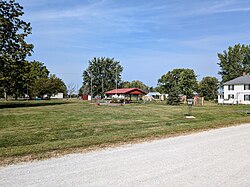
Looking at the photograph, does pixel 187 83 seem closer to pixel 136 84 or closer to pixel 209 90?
pixel 209 90

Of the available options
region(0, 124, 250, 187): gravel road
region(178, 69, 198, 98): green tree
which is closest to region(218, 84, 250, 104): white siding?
region(178, 69, 198, 98): green tree

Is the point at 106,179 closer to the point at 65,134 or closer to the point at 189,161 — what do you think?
the point at 189,161

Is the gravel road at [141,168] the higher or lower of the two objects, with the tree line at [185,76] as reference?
lower

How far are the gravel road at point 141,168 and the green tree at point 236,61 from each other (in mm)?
72513

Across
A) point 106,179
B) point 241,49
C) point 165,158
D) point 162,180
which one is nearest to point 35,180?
point 106,179

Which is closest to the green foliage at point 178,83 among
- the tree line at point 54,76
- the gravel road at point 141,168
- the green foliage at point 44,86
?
the tree line at point 54,76

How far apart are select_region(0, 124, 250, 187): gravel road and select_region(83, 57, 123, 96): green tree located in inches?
2905

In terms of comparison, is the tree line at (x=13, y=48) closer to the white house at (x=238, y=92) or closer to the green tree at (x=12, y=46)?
the green tree at (x=12, y=46)

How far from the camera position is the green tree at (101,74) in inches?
3189

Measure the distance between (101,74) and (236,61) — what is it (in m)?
42.7

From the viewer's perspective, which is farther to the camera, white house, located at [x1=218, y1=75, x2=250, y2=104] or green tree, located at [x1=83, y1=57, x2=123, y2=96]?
green tree, located at [x1=83, y1=57, x2=123, y2=96]

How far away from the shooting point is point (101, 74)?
8350 centimetres

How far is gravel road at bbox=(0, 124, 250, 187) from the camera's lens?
13.5 ft

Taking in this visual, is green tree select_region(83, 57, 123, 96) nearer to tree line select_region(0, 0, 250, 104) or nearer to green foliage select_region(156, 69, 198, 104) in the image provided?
tree line select_region(0, 0, 250, 104)
